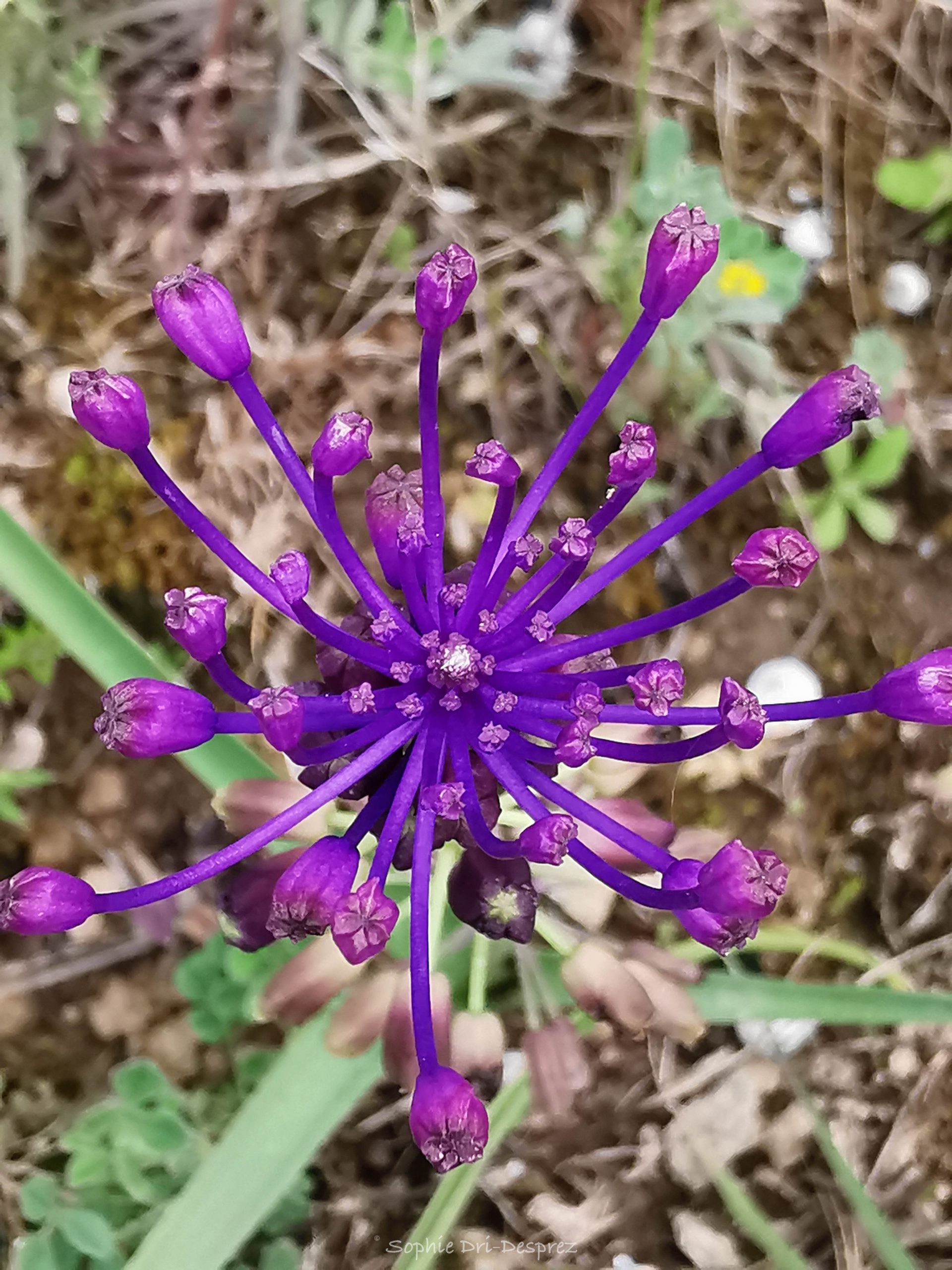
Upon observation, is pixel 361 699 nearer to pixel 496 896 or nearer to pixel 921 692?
pixel 496 896

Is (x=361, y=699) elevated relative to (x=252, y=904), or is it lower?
elevated


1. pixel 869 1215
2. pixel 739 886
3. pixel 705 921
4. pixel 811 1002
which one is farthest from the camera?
pixel 869 1215

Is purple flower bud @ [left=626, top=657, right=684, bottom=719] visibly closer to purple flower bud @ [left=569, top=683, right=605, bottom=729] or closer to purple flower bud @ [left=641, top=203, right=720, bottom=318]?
purple flower bud @ [left=569, top=683, right=605, bottom=729]

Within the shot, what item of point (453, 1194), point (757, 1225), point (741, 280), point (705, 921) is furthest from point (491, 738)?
point (741, 280)

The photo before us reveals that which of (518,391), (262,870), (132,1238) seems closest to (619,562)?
(262,870)

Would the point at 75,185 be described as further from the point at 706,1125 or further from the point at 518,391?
the point at 706,1125

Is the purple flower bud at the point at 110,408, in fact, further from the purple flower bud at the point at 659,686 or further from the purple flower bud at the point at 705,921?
the purple flower bud at the point at 705,921
